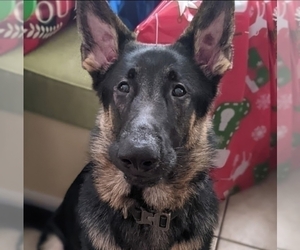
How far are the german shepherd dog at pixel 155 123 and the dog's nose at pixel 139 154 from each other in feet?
0.22

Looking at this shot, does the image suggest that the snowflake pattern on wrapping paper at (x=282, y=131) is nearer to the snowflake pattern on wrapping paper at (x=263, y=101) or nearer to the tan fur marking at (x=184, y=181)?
the tan fur marking at (x=184, y=181)

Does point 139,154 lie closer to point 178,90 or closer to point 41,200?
point 178,90

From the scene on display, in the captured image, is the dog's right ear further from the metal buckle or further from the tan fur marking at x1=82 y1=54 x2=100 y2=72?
the metal buckle

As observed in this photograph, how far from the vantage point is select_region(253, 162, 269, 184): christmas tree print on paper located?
6.68 ft

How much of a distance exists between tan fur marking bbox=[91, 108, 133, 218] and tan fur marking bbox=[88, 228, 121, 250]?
3.4 inches

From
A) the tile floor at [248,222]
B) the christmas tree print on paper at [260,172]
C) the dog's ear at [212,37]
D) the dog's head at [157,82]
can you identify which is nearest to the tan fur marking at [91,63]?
the dog's head at [157,82]

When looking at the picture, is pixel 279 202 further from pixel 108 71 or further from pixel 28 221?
pixel 28 221

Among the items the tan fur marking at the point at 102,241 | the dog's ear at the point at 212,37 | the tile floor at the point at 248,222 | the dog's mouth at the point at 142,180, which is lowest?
the tile floor at the point at 248,222

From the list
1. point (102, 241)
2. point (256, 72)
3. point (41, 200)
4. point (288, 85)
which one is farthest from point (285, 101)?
point (41, 200)

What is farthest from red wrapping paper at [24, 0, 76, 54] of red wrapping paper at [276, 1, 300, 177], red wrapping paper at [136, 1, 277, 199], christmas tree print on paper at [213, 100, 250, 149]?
red wrapping paper at [276, 1, 300, 177]

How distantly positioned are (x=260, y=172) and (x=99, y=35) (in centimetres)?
106

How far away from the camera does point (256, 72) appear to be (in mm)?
1773

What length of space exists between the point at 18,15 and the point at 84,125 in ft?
1.67

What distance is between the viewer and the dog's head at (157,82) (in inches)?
46.1
